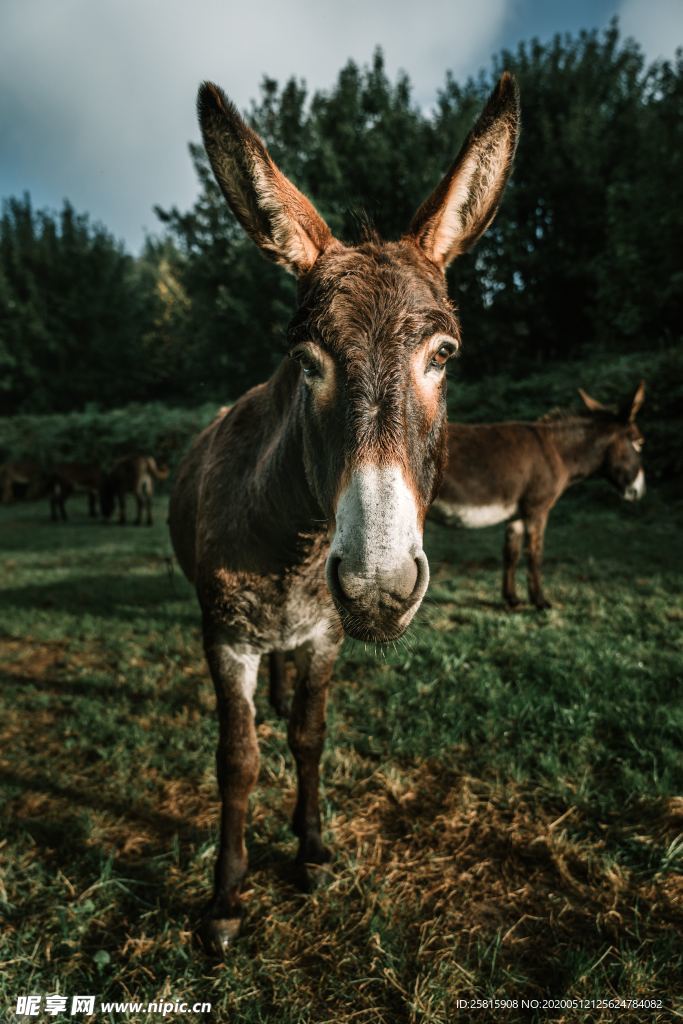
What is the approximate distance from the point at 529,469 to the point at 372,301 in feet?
16.4

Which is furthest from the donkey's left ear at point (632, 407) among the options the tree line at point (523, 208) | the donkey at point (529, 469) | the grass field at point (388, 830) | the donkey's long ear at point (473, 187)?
the tree line at point (523, 208)

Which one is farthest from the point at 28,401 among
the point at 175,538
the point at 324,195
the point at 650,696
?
the point at 650,696

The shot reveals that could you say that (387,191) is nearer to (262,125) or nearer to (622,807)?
(262,125)

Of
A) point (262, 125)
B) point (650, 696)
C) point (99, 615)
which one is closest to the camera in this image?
point (650, 696)

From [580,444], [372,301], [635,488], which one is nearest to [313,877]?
[372,301]

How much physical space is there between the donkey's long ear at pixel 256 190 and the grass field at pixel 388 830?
1519 millimetres

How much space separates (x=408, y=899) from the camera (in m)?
2.19

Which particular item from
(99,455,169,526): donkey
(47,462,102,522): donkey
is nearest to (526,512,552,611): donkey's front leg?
(99,455,169,526): donkey

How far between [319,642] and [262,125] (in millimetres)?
27705

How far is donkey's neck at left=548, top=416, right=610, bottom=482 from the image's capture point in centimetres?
653

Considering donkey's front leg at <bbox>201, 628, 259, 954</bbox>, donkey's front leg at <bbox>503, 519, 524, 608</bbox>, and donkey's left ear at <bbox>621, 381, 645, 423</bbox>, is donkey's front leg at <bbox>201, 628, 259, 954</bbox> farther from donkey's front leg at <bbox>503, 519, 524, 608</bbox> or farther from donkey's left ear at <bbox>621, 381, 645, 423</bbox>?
donkey's left ear at <bbox>621, 381, 645, 423</bbox>

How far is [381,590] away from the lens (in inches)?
49.4

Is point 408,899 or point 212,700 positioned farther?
point 212,700

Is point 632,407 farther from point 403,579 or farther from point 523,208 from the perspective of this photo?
point 523,208
